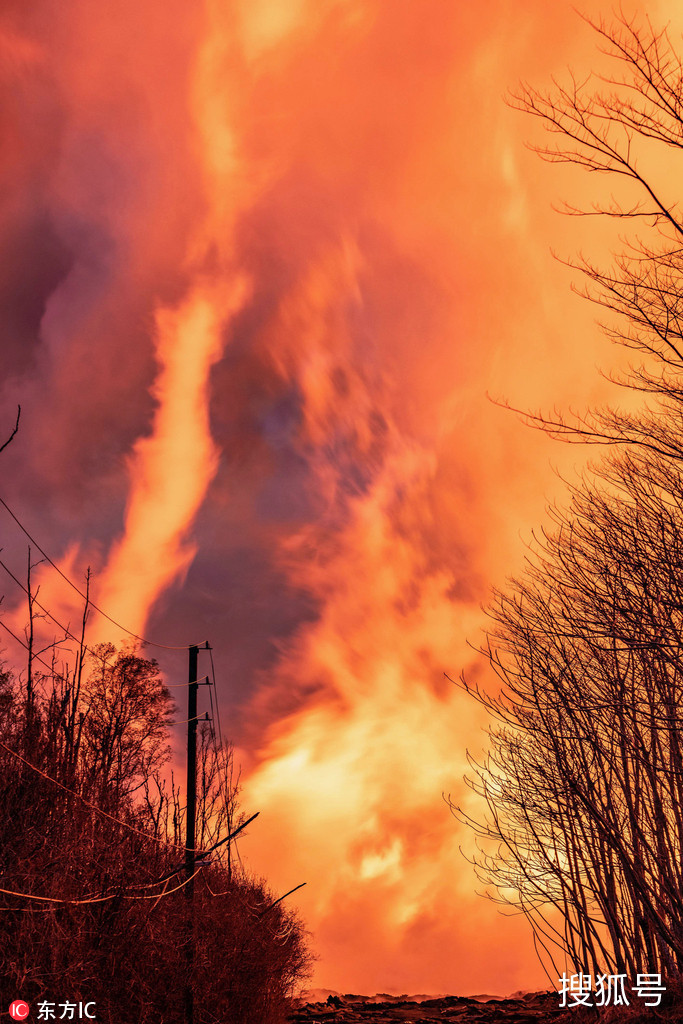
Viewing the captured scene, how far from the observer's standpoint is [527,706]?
37.5 ft

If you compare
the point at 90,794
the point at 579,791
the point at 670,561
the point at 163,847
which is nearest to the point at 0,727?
the point at 90,794

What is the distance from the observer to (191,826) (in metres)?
16.1

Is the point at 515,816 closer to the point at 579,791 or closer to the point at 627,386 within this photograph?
the point at 579,791

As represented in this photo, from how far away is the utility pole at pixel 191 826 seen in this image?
14391 millimetres

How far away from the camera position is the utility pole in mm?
14391
